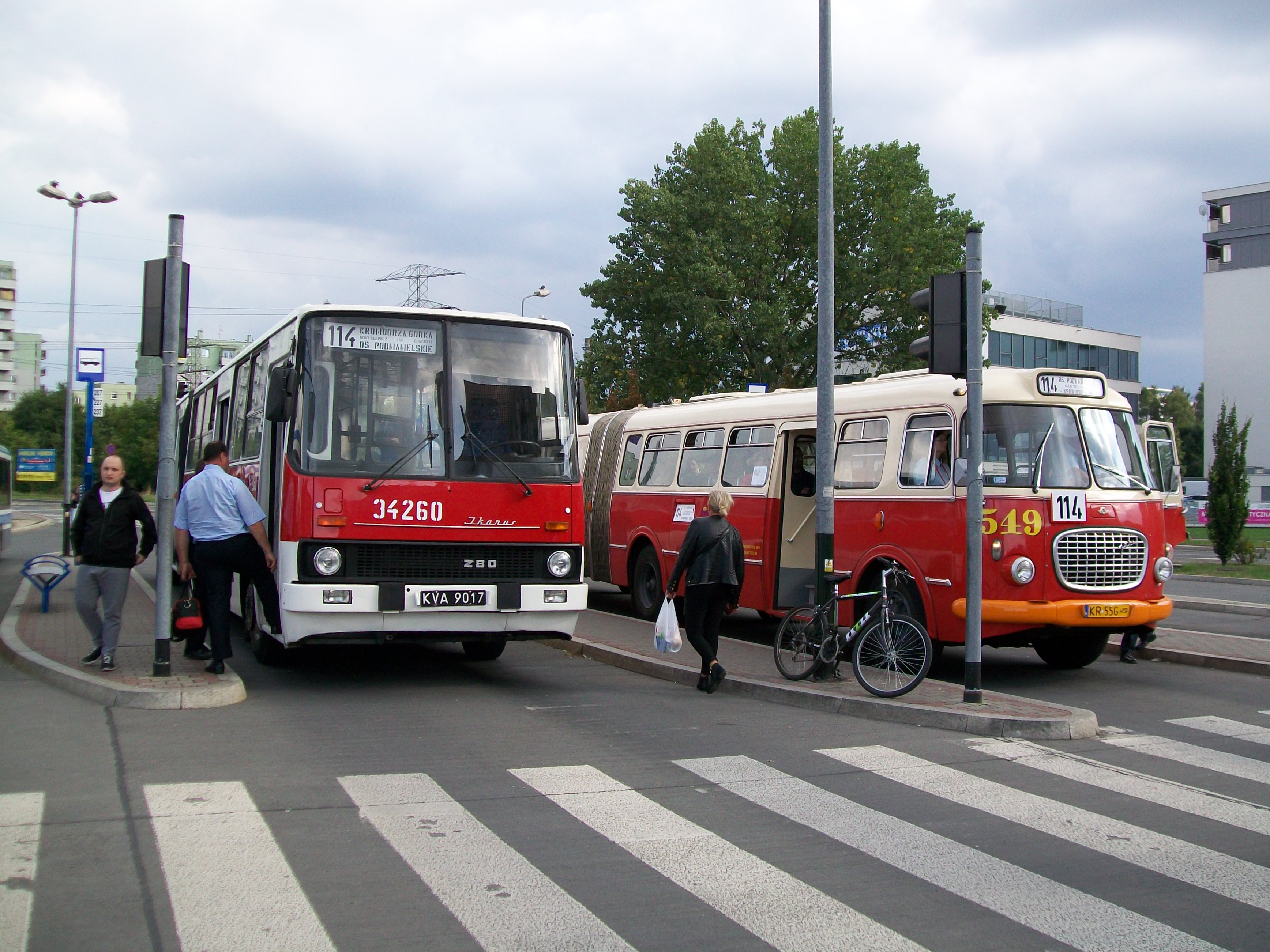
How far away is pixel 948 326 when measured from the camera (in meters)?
9.45

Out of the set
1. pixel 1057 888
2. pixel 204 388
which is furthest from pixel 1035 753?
pixel 204 388

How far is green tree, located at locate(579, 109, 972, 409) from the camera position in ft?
118

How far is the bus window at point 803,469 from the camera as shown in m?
14.2

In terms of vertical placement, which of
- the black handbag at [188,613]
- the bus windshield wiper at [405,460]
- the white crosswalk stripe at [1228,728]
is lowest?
the white crosswalk stripe at [1228,728]

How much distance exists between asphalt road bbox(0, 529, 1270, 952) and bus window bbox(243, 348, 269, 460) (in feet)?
9.32

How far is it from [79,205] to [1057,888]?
37.5 metres

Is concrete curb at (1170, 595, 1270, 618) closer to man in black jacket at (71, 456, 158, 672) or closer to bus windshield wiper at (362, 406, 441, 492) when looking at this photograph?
bus windshield wiper at (362, 406, 441, 492)

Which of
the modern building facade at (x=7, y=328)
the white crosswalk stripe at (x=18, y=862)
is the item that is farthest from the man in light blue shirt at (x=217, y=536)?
the modern building facade at (x=7, y=328)

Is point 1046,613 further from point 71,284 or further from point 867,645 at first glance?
point 71,284

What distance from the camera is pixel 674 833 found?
5977mm

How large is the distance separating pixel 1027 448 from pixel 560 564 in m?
4.40

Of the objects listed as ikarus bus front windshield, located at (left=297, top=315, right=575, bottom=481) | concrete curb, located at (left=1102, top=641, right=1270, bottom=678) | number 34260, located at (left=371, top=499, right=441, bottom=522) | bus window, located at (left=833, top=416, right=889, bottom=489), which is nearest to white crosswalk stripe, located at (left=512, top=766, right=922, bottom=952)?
number 34260, located at (left=371, top=499, right=441, bottom=522)

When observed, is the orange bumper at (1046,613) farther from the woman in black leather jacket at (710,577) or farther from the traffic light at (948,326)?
the traffic light at (948,326)

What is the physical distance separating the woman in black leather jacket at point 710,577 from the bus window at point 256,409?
13.8ft
